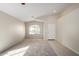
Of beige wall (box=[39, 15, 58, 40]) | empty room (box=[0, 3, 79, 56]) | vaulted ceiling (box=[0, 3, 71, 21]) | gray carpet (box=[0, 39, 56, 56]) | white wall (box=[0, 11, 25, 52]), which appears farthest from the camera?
beige wall (box=[39, 15, 58, 40])

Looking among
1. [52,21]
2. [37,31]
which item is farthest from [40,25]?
[52,21]

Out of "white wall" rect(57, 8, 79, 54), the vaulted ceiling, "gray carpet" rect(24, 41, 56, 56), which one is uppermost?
the vaulted ceiling

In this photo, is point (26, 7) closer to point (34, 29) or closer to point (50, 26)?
point (50, 26)

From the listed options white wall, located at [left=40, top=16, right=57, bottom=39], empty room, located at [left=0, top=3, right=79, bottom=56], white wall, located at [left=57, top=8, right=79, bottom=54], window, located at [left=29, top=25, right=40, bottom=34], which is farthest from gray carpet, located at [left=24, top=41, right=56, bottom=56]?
window, located at [left=29, top=25, right=40, bottom=34]

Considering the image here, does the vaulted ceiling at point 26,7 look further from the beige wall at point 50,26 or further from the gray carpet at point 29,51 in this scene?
the beige wall at point 50,26

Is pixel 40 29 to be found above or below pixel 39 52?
above

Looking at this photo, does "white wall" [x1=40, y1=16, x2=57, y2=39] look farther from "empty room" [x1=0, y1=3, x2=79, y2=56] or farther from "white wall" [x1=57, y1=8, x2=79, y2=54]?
"white wall" [x1=57, y1=8, x2=79, y2=54]

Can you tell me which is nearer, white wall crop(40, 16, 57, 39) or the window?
white wall crop(40, 16, 57, 39)

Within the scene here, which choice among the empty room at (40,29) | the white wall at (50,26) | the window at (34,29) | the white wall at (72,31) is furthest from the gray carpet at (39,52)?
the window at (34,29)

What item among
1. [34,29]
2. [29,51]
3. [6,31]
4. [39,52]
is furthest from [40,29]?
[39,52]

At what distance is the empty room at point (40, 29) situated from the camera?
6.21 m

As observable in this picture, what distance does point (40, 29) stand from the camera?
15.0 meters

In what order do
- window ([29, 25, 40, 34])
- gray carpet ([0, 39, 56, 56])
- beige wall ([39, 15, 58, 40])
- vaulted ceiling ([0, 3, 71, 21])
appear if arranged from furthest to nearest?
1. window ([29, 25, 40, 34])
2. beige wall ([39, 15, 58, 40])
3. gray carpet ([0, 39, 56, 56])
4. vaulted ceiling ([0, 3, 71, 21])

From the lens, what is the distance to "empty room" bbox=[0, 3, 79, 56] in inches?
245
